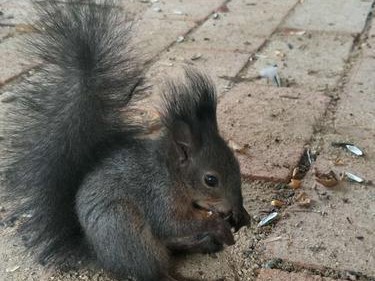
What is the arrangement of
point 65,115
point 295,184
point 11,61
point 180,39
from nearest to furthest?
point 65,115
point 295,184
point 11,61
point 180,39

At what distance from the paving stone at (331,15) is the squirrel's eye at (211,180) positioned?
1.70 meters

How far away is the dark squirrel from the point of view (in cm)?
133

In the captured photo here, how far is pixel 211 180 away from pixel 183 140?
0.11 metres

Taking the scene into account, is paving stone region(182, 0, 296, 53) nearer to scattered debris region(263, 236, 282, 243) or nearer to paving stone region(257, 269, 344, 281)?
scattered debris region(263, 236, 282, 243)

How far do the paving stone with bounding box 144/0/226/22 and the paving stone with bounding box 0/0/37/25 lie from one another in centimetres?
58

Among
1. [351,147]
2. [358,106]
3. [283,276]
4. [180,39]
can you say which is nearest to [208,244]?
[283,276]

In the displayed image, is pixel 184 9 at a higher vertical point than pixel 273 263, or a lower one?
lower

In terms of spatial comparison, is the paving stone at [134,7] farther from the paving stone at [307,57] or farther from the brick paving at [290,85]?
the paving stone at [307,57]

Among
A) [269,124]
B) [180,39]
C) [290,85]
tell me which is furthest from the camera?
[180,39]

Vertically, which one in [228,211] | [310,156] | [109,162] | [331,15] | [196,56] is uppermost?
[109,162]

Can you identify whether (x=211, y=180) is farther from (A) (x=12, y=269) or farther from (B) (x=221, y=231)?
(A) (x=12, y=269)

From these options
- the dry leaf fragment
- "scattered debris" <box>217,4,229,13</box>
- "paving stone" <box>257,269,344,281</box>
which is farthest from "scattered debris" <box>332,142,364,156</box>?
"scattered debris" <box>217,4,229,13</box>

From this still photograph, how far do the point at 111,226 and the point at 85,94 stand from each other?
0.91 feet

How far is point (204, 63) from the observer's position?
100.0 inches
